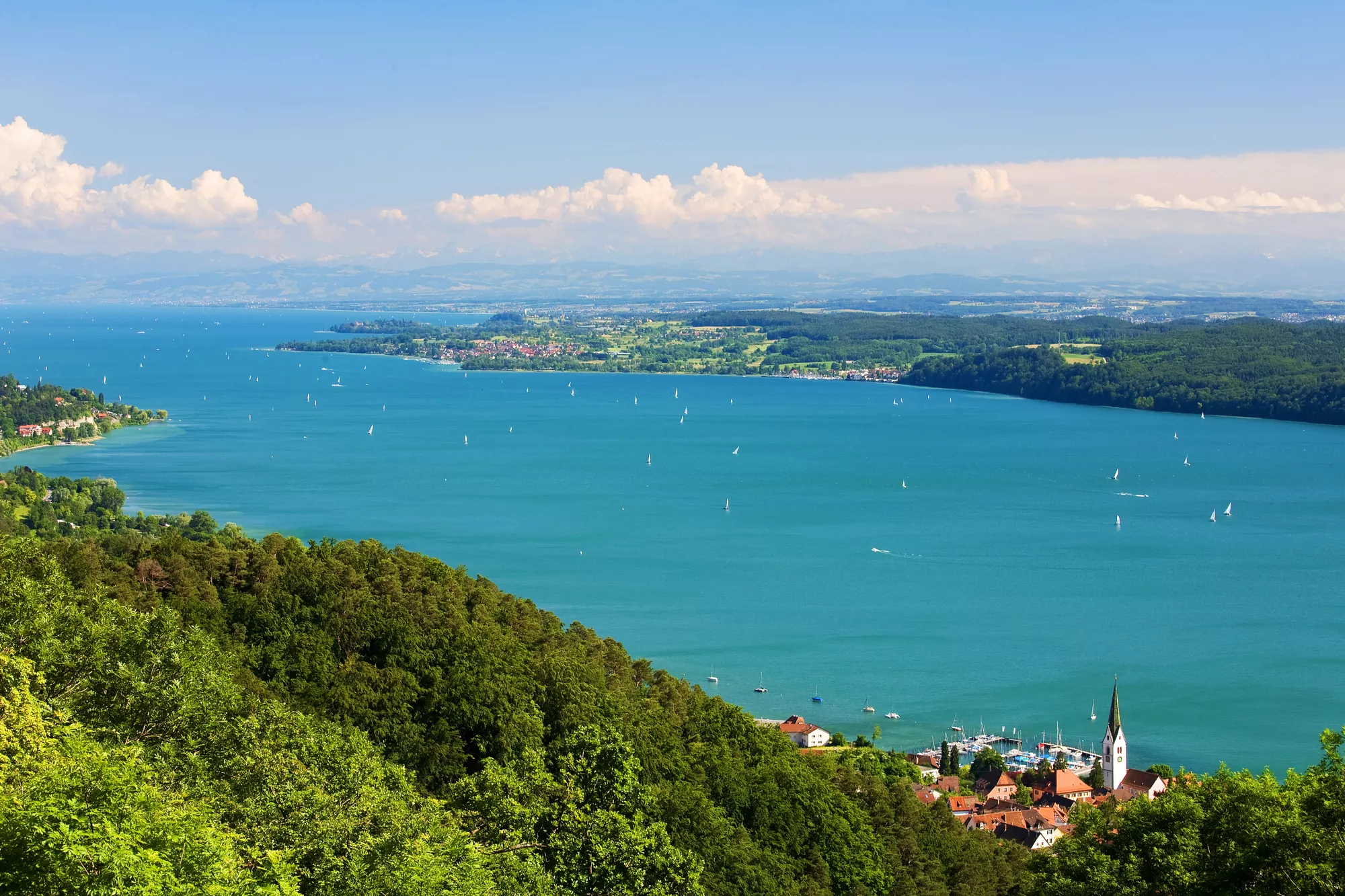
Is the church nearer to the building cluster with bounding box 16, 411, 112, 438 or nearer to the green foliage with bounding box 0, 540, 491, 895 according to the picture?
the green foliage with bounding box 0, 540, 491, 895

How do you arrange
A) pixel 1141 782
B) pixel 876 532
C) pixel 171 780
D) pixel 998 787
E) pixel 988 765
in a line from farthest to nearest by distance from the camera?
pixel 876 532, pixel 988 765, pixel 998 787, pixel 1141 782, pixel 171 780

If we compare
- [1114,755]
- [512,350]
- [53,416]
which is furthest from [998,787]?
[512,350]

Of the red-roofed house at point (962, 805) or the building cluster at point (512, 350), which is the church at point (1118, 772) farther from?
the building cluster at point (512, 350)

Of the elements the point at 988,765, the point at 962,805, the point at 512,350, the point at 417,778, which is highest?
the point at 512,350

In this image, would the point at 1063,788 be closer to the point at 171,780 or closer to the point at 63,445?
the point at 171,780

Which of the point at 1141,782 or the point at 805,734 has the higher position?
the point at 805,734

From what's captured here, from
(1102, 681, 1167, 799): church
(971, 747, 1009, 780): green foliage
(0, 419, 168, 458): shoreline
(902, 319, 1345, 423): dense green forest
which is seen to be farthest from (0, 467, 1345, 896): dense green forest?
(902, 319, 1345, 423): dense green forest

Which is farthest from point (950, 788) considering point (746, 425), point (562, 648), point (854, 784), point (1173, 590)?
→ point (746, 425)

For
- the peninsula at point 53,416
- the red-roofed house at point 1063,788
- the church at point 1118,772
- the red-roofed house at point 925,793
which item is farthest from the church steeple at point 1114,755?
the peninsula at point 53,416
